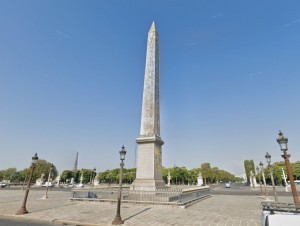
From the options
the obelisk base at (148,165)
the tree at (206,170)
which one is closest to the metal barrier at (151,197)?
the obelisk base at (148,165)

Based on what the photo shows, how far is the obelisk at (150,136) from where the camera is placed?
56.3 feet

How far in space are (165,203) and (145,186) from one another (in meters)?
2.77

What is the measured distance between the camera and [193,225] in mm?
9250

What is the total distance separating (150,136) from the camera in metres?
18.4

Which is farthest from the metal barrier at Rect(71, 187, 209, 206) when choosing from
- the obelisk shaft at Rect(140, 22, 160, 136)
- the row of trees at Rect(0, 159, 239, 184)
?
the row of trees at Rect(0, 159, 239, 184)

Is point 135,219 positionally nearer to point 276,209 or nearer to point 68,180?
point 276,209

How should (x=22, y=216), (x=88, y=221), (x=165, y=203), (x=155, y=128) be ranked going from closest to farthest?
(x=88, y=221)
(x=22, y=216)
(x=165, y=203)
(x=155, y=128)

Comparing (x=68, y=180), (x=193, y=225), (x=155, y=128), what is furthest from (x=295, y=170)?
(x=68, y=180)

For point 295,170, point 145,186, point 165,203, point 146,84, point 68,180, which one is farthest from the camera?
point 68,180

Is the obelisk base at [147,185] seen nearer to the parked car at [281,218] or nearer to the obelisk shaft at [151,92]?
the obelisk shaft at [151,92]

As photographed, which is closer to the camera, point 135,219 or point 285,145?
point 285,145

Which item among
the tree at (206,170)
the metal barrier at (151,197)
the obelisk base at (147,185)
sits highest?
the tree at (206,170)

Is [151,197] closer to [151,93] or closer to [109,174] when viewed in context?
[151,93]

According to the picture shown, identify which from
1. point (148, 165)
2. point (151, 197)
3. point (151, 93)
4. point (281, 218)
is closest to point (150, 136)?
point (148, 165)
